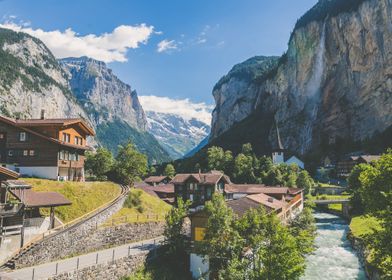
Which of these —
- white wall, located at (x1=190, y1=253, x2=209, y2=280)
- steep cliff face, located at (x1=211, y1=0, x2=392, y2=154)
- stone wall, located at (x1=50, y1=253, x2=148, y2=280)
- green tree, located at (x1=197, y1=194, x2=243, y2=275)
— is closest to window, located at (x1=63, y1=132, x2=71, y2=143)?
stone wall, located at (x1=50, y1=253, x2=148, y2=280)

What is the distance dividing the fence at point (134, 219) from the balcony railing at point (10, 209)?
13.1 m

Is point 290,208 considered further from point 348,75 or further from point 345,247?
point 348,75

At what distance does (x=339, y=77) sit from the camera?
164m

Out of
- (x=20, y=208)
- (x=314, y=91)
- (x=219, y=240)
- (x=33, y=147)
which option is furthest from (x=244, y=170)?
(x=20, y=208)

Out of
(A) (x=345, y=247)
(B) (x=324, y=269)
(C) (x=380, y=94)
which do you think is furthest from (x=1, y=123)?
(C) (x=380, y=94)

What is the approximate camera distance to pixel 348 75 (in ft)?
520

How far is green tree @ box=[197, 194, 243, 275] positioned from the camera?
124ft

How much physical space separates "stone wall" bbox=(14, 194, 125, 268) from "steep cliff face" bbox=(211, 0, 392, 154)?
135158mm

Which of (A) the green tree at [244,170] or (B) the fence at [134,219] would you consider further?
(A) the green tree at [244,170]

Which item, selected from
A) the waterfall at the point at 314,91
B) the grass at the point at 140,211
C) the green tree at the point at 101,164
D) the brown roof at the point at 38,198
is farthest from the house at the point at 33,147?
the waterfall at the point at 314,91

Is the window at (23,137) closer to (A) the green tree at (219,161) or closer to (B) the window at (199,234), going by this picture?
(B) the window at (199,234)

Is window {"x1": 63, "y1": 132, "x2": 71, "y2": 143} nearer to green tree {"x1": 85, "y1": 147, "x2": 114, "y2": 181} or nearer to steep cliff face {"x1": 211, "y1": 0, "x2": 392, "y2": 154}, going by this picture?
green tree {"x1": 85, "y1": 147, "x2": 114, "y2": 181}

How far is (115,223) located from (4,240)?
611 inches

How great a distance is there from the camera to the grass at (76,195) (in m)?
43.0
